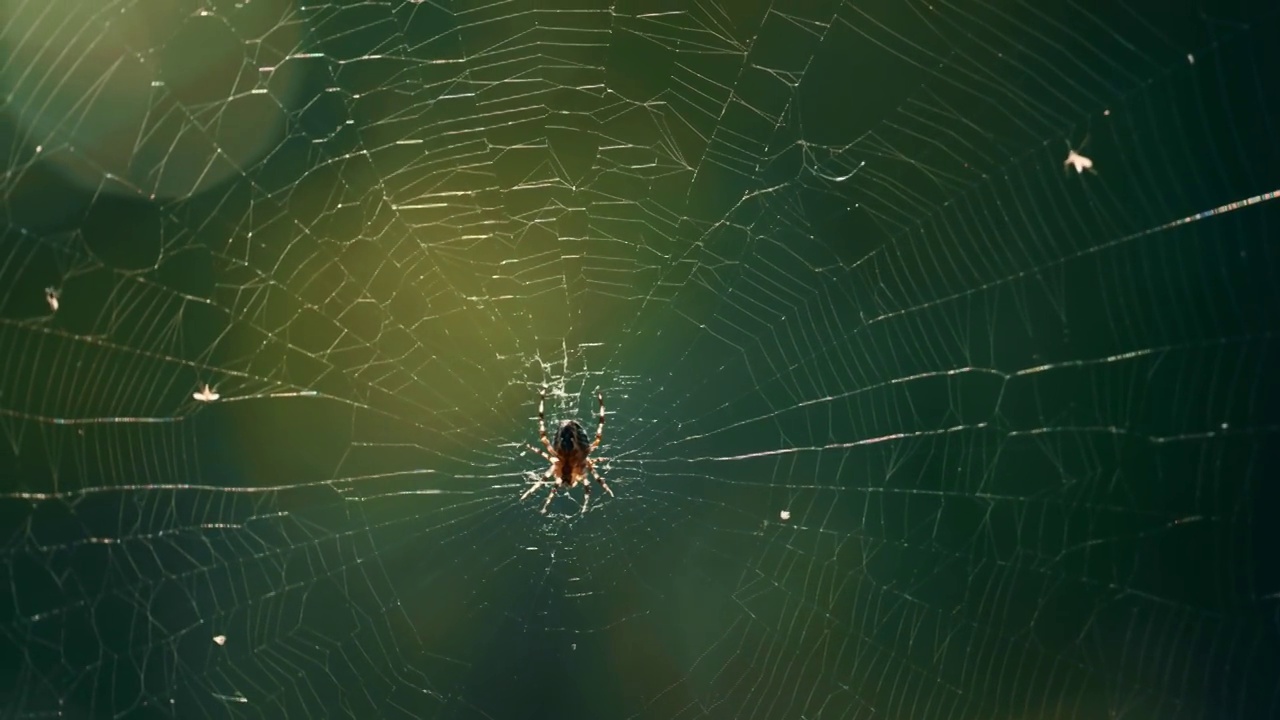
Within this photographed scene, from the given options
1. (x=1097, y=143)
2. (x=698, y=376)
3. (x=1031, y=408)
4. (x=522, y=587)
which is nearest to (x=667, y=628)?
(x=522, y=587)

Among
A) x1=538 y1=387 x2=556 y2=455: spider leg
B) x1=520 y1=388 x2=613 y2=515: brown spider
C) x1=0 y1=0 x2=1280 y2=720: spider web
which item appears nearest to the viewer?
x1=520 y1=388 x2=613 y2=515: brown spider

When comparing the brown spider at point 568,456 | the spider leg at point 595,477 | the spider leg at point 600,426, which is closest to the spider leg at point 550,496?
the brown spider at point 568,456

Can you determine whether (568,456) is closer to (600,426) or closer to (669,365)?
(600,426)

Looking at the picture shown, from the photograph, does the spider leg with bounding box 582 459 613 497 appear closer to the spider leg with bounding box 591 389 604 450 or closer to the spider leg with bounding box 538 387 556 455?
the spider leg with bounding box 591 389 604 450

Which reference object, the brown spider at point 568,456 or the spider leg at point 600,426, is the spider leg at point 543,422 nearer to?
the brown spider at point 568,456

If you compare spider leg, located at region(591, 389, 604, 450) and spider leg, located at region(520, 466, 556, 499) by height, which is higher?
spider leg, located at region(591, 389, 604, 450)

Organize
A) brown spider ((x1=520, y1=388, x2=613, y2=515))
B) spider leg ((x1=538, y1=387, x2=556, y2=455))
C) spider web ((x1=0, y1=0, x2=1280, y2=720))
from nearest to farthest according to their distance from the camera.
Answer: brown spider ((x1=520, y1=388, x2=613, y2=515)) → spider leg ((x1=538, y1=387, x2=556, y2=455)) → spider web ((x1=0, y1=0, x2=1280, y2=720))

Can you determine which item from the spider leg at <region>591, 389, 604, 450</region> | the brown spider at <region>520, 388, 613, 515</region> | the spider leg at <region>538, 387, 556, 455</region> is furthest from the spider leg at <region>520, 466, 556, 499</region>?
the spider leg at <region>591, 389, 604, 450</region>
